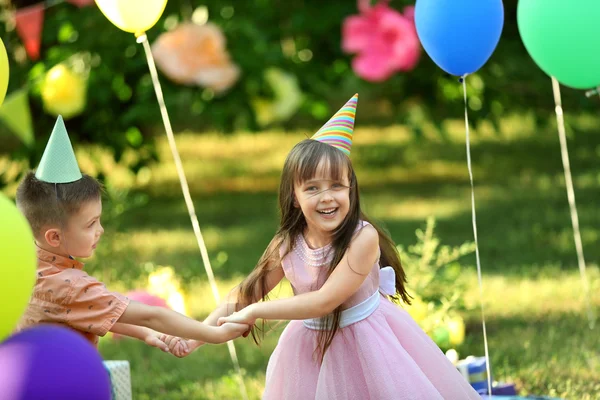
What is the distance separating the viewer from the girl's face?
2854 mm

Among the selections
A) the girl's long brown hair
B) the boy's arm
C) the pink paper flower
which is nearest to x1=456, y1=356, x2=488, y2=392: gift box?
the girl's long brown hair

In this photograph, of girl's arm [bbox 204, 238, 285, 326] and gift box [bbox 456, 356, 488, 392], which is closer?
girl's arm [bbox 204, 238, 285, 326]

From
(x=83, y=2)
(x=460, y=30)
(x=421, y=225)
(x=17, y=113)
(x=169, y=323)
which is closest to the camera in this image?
(x=169, y=323)

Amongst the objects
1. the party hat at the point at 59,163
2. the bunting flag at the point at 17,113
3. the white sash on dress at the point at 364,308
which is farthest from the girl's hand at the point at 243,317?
the bunting flag at the point at 17,113

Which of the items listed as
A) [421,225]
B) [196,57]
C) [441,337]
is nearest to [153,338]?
[441,337]

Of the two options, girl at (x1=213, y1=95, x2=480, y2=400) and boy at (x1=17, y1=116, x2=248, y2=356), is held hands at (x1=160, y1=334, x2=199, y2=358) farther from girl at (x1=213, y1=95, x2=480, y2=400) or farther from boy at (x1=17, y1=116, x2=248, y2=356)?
boy at (x1=17, y1=116, x2=248, y2=356)

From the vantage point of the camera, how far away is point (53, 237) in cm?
A: 266

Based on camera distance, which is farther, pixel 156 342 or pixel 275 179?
pixel 275 179

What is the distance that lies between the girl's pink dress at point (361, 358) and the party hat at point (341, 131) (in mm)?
322

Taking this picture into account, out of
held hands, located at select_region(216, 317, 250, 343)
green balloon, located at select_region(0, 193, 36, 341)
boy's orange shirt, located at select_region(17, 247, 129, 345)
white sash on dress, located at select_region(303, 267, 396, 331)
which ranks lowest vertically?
white sash on dress, located at select_region(303, 267, 396, 331)

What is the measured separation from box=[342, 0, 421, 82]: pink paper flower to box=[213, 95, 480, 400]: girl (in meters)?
3.08

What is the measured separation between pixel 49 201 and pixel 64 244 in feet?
0.40

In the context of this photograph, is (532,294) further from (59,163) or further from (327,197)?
(59,163)

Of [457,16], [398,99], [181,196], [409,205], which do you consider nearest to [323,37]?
[398,99]
